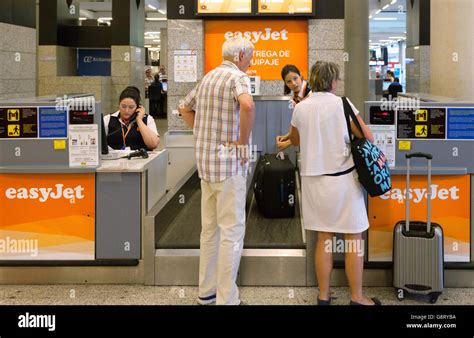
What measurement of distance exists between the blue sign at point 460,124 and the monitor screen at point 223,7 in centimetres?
497

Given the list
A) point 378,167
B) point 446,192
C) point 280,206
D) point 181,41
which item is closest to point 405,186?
point 446,192

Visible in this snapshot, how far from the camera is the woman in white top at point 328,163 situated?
404 cm

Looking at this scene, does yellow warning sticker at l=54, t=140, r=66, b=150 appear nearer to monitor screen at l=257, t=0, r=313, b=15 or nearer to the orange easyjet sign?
the orange easyjet sign

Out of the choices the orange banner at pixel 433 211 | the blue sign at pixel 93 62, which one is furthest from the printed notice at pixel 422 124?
the blue sign at pixel 93 62

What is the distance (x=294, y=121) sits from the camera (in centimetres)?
422

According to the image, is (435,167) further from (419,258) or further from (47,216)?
(47,216)

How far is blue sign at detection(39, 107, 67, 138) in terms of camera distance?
4723 mm

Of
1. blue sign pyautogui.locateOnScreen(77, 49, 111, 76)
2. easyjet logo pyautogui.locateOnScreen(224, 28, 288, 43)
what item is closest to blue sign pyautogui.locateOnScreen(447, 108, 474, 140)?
easyjet logo pyautogui.locateOnScreen(224, 28, 288, 43)

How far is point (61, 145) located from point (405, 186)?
8.35 ft

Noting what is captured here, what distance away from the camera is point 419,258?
4.34 meters

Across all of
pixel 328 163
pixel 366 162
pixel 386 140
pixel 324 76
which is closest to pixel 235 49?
pixel 324 76

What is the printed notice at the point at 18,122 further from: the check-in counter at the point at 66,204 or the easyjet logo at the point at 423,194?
the easyjet logo at the point at 423,194

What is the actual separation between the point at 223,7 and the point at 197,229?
453 cm

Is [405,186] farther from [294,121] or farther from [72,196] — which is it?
[72,196]
